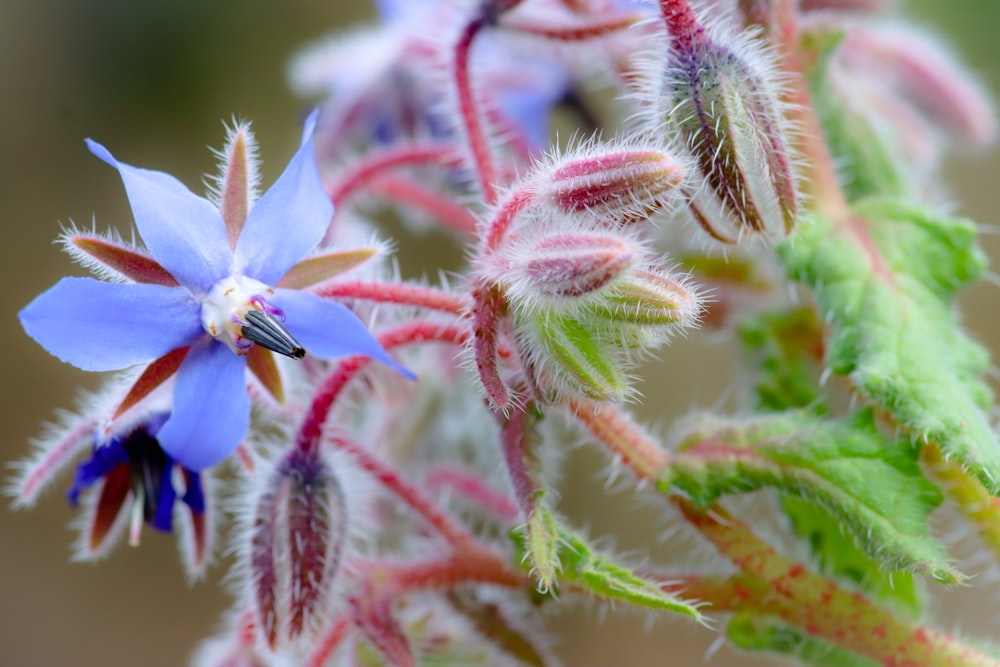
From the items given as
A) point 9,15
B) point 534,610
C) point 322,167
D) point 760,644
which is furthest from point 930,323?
point 9,15

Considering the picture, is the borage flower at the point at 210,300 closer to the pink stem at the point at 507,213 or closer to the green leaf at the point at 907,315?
the pink stem at the point at 507,213

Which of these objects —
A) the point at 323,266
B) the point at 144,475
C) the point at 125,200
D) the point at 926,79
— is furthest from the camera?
the point at 125,200

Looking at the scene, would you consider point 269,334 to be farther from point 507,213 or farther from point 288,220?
point 507,213

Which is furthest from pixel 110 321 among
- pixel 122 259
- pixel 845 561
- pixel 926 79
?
pixel 926 79

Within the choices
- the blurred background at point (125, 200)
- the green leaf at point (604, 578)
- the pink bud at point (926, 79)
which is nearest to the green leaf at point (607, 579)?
the green leaf at point (604, 578)

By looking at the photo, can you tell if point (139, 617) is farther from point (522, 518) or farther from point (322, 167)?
point (522, 518)

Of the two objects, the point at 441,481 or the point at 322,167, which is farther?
the point at 322,167
